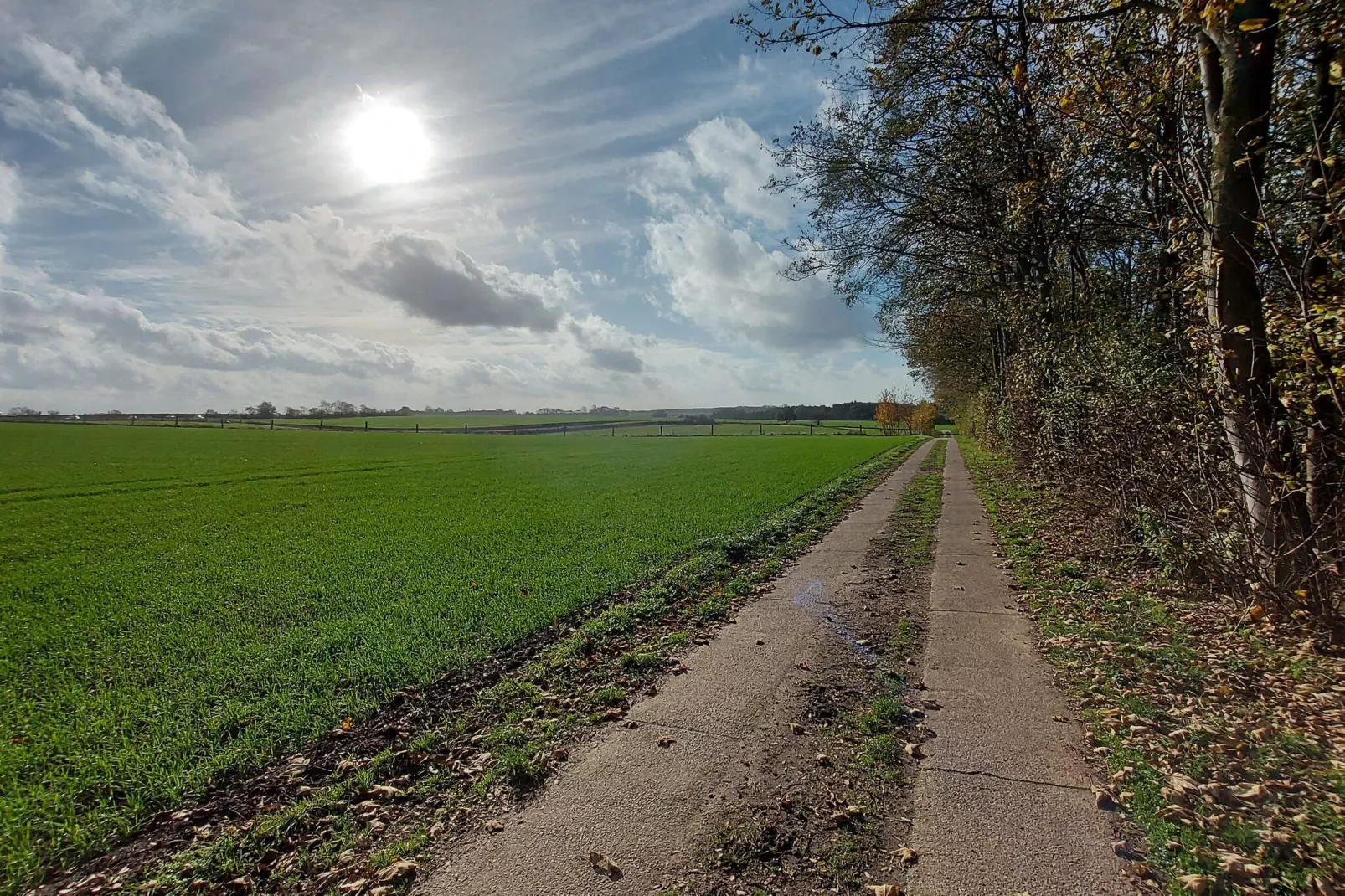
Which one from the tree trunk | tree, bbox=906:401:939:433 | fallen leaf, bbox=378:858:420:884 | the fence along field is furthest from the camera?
tree, bbox=906:401:939:433

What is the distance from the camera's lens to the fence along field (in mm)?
3984

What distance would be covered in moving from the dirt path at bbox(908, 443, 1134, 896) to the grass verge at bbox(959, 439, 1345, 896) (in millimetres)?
203

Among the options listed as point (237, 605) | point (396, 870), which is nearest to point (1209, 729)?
point (396, 870)

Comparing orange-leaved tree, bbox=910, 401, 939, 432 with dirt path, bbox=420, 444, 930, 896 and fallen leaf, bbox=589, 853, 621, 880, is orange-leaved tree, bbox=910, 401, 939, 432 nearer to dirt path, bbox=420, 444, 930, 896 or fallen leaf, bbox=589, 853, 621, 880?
dirt path, bbox=420, 444, 930, 896

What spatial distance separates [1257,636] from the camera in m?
4.96

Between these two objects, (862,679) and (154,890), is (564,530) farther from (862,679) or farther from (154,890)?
(154,890)

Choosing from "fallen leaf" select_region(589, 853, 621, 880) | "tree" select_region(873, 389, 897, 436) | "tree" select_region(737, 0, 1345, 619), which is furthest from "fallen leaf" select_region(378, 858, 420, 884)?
"tree" select_region(873, 389, 897, 436)

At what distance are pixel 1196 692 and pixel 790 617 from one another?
352 cm

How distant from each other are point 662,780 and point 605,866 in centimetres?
79

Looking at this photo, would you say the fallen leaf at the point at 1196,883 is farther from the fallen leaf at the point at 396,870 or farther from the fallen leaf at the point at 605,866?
the fallen leaf at the point at 396,870

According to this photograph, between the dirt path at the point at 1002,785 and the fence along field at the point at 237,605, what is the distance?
4197 millimetres

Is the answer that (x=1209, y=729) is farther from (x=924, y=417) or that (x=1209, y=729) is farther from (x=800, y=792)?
(x=924, y=417)

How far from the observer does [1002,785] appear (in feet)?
11.4

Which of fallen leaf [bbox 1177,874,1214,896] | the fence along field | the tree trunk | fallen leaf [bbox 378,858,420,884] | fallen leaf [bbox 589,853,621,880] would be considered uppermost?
the tree trunk
